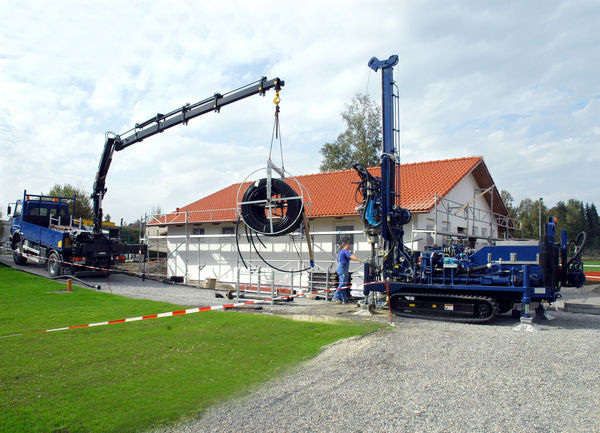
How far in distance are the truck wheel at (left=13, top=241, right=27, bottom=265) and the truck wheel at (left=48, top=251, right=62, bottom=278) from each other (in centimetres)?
293

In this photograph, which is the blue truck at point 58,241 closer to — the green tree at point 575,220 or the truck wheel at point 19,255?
the truck wheel at point 19,255

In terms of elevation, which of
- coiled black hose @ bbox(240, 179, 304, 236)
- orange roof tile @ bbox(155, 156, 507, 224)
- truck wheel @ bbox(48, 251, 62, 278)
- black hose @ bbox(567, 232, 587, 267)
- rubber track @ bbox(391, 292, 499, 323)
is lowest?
rubber track @ bbox(391, 292, 499, 323)

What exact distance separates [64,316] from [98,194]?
9.48m

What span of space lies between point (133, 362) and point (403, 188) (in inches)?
532

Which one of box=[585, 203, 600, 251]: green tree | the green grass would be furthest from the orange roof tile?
box=[585, 203, 600, 251]: green tree

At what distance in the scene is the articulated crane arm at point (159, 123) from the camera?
41.6ft

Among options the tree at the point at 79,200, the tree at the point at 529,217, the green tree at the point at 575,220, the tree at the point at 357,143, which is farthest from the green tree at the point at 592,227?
the tree at the point at 79,200

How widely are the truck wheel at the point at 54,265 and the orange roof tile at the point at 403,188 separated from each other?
4774mm

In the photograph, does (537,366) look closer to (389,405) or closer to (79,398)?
(389,405)

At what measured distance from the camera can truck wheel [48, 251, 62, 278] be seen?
1644 cm

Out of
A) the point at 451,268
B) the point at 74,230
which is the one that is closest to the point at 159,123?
the point at 74,230

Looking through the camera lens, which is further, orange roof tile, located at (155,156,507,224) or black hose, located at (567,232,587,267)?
orange roof tile, located at (155,156,507,224)

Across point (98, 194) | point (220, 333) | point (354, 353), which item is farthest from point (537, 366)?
point (98, 194)

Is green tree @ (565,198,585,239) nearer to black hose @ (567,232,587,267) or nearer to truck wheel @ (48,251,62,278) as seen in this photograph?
black hose @ (567,232,587,267)
